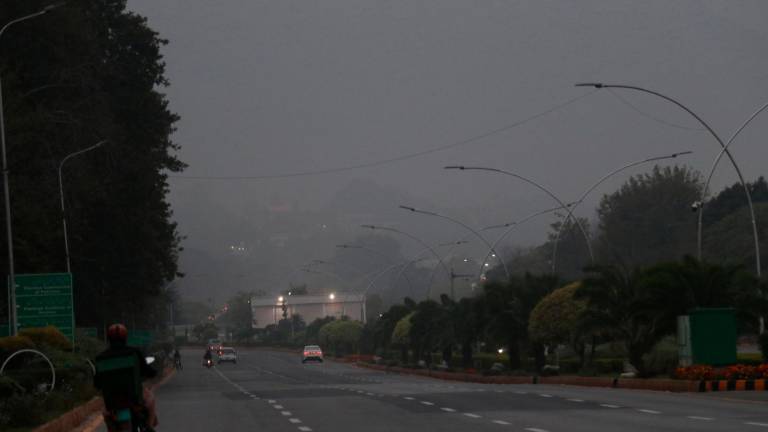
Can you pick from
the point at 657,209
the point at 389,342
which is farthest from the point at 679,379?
the point at 657,209

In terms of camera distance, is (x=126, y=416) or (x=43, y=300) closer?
(x=126, y=416)

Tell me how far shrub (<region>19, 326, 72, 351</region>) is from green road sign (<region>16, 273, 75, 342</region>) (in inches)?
75.4

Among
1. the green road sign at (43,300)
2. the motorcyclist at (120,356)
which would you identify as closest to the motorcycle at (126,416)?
the motorcyclist at (120,356)

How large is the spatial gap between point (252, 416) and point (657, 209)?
346ft

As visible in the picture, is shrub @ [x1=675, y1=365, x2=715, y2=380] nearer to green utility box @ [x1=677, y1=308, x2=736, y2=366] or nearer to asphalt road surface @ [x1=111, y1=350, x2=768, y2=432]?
asphalt road surface @ [x1=111, y1=350, x2=768, y2=432]

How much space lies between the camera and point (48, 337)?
119ft

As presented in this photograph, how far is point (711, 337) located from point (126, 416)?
86.8 ft

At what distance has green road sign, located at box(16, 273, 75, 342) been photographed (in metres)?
39.5

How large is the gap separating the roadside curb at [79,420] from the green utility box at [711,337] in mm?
16188

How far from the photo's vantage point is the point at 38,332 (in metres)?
36.4

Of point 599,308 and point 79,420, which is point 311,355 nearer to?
point 599,308

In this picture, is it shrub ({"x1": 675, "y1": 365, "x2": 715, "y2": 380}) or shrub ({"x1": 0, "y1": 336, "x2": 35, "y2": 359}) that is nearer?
shrub ({"x1": 0, "y1": 336, "x2": 35, "y2": 359})

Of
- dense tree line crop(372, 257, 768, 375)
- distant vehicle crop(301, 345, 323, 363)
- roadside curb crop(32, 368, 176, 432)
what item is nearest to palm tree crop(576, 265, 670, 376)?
dense tree line crop(372, 257, 768, 375)

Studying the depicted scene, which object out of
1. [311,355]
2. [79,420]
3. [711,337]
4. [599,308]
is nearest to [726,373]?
[711,337]
